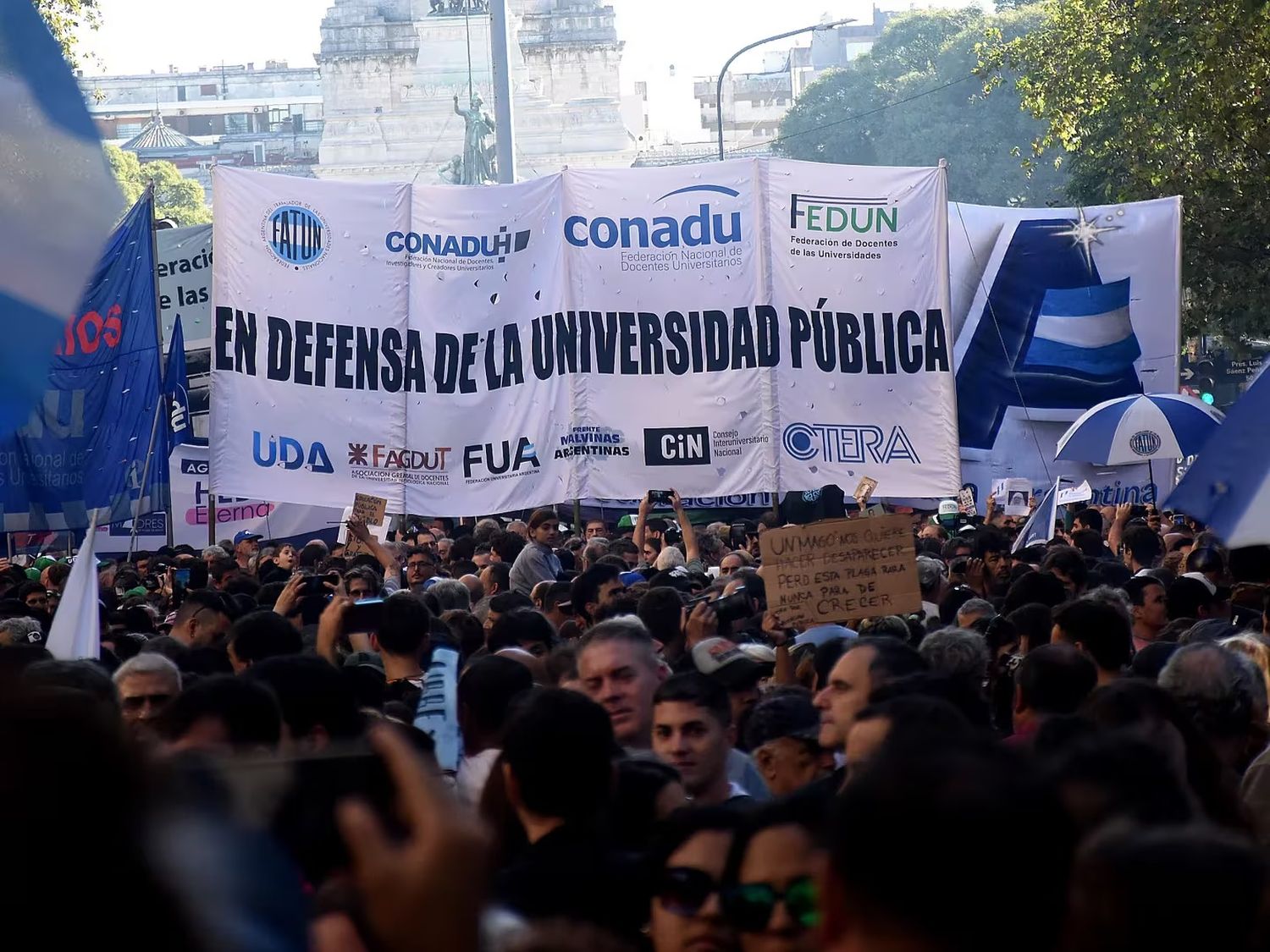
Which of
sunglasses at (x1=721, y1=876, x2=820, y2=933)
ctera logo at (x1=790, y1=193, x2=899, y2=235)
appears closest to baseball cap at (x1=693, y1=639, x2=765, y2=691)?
sunglasses at (x1=721, y1=876, x2=820, y2=933)

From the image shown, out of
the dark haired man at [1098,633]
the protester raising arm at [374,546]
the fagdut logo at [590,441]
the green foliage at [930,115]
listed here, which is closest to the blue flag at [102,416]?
the protester raising arm at [374,546]

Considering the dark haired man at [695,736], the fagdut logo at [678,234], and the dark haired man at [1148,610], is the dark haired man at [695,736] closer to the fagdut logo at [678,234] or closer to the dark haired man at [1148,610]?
the dark haired man at [1148,610]

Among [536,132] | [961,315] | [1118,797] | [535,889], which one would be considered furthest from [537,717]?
[536,132]

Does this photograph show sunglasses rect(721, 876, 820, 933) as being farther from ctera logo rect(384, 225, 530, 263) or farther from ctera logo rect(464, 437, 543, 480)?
ctera logo rect(384, 225, 530, 263)

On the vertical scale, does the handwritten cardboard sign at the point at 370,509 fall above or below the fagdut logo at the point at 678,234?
below

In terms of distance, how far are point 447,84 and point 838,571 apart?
283ft

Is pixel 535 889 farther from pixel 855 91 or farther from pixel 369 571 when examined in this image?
pixel 855 91

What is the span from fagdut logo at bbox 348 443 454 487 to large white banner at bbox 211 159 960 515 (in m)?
0.01

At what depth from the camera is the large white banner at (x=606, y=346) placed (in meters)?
12.4

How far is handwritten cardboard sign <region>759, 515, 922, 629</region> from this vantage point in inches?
272

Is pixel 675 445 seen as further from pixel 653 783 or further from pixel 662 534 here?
pixel 653 783

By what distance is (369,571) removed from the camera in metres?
9.20

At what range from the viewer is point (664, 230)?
1255cm

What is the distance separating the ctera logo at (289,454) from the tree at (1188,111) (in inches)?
352
